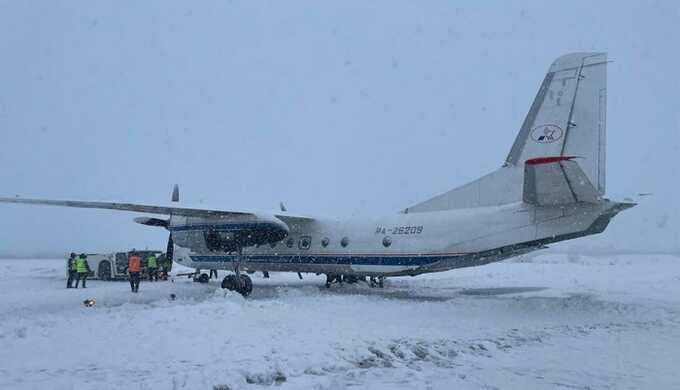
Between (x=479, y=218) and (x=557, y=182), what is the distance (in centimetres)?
367

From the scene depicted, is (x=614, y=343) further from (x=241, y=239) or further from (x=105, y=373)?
(x=241, y=239)

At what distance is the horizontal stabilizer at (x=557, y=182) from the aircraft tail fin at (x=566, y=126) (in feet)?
1.81

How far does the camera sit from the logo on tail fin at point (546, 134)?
42.2ft

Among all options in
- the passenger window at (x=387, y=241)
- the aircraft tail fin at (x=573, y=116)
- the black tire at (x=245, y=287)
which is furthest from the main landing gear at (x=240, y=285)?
the aircraft tail fin at (x=573, y=116)

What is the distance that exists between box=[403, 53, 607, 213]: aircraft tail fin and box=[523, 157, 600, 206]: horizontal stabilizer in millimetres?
552

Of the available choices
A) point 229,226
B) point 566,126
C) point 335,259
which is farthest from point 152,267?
point 566,126

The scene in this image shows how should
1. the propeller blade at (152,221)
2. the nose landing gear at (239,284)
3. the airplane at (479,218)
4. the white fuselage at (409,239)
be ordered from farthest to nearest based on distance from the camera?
the propeller blade at (152,221), the nose landing gear at (239,284), the white fuselage at (409,239), the airplane at (479,218)

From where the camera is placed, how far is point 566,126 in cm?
1273

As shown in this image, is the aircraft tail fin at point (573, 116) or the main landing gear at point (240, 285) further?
the main landing gear at point (240, 285)

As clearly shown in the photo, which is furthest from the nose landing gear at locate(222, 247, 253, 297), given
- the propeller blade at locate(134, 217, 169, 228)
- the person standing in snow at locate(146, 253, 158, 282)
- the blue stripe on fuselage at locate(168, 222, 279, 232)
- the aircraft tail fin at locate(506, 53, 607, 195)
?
the person standing in snow at locate(146, 253, 158, 282)

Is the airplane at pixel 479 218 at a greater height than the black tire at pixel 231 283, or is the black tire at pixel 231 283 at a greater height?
the airplane at pixel 479 218

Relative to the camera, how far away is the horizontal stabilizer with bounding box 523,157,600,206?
9992mm

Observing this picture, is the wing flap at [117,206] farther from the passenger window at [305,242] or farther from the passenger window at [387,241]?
the passenger window at [387,241]

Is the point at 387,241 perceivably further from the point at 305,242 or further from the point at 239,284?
the point at 239,284
